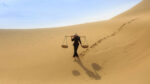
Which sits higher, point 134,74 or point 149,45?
point 149,45

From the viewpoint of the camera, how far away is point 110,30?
1215 centimetres

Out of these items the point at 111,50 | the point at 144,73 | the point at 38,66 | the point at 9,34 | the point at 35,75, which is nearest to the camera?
the point at 144,73

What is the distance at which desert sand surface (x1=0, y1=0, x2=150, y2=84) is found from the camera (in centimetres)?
721

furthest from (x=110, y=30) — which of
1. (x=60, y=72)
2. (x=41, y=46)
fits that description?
(x=60, y=72)

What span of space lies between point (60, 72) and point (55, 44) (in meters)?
3.45

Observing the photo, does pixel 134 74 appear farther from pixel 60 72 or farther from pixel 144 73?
pixel 60 72

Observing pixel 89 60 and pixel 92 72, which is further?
pixel 89 60

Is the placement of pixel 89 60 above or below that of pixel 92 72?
above

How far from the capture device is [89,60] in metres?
8.65

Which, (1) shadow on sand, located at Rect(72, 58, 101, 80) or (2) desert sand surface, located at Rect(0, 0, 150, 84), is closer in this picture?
(2) desert sand surface, located at Rect(0, 0, 150, 84)

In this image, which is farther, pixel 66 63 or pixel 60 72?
pixel 66 63

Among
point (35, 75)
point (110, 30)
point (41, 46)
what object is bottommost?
point (35, 75)

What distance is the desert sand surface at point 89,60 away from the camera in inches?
284

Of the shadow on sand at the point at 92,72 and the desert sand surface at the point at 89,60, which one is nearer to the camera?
the desert sand surface at the point at 89,60
